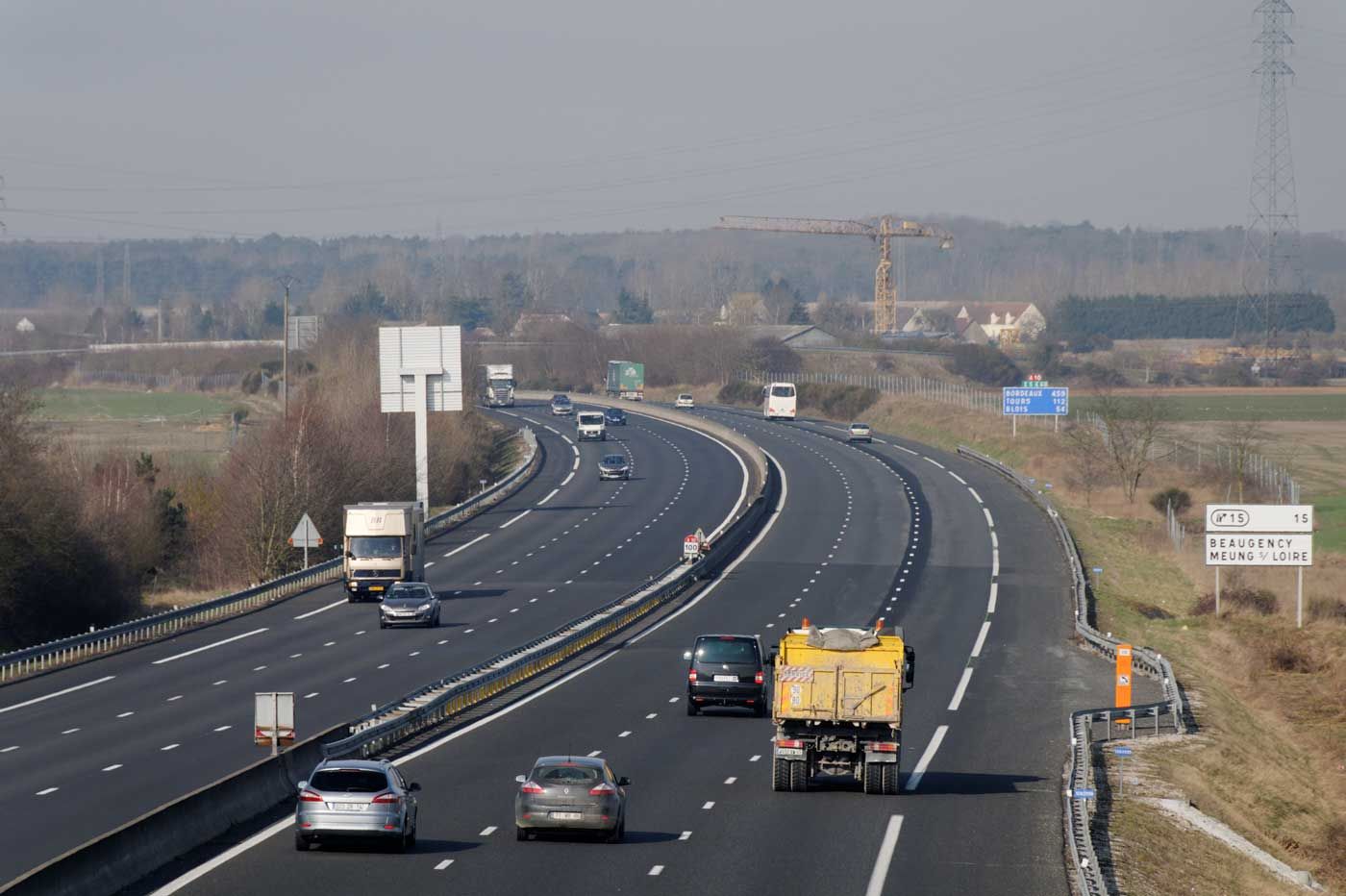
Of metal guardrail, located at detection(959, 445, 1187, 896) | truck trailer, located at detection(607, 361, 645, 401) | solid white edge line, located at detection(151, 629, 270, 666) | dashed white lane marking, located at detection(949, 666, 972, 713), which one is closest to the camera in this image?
metal guardrail, located at detection(959, 445, 1187, 896)

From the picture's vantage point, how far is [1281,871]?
2838 centimetres

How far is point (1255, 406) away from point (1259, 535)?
9737 centimetres

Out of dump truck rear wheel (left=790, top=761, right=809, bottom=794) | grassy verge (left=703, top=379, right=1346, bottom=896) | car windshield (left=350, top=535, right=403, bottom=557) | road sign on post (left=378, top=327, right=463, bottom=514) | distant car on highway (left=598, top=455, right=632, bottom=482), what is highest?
road sign on post (left=378, top=327, right=463, bottom=514)

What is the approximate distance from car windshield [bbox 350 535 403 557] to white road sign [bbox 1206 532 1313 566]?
29.0 metres

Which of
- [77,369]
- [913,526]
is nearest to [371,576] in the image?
[913,526]

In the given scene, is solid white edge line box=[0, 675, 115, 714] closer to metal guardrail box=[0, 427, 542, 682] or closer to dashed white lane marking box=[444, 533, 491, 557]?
metal guardrail box=[0, 427, 542, 682]

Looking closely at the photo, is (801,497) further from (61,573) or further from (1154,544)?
(61,573)

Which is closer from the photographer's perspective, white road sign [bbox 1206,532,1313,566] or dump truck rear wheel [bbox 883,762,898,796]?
dump truck rear wheel [bbox 883,762,898,796]

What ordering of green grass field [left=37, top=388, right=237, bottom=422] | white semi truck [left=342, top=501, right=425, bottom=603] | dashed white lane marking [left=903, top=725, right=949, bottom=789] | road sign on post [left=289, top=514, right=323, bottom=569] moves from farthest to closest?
green grass field [left=37, top=388, right=237, bottom=422], road sign on post [left=289, top=514, right=323, bottom=569], white semi truck [left=342, top=501, right=425, bottom=603], dashed white lane marking [left=903, top=725, right=949, bottom=789]

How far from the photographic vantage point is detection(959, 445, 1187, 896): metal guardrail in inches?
864

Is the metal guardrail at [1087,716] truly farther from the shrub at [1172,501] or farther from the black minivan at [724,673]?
the shrub at [1172,501]

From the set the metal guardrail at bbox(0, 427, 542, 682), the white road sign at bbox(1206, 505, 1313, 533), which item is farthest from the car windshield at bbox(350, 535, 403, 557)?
the white road sign at bbox(1206, 505, 1313, 533)

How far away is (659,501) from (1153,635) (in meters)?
37.8

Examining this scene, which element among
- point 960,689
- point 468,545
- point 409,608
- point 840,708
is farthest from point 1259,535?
point 840,708
